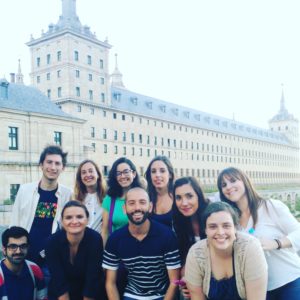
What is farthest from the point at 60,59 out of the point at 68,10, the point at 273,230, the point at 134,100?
the point at 273,230

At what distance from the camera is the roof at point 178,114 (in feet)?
156

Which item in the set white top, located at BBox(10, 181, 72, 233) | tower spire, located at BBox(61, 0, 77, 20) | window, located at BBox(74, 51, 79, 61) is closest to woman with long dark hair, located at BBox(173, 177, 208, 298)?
white top, located at BBox(10, 181, 72, 233)

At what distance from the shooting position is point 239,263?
2.72 m

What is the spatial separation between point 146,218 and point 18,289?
1648 mm

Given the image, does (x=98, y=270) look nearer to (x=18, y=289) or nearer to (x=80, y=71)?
(x=18, y=289)

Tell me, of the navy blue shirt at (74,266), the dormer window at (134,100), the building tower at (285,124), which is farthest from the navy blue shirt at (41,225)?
the building tower at (285,124)

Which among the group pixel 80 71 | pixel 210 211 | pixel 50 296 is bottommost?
pixel 50 296

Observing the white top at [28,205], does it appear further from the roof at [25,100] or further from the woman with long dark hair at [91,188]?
the roof at [25,100]

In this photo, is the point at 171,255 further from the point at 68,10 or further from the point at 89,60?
the point at 68,10

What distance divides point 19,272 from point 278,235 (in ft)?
9.01

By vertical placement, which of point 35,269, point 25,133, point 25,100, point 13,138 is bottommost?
point 35,269

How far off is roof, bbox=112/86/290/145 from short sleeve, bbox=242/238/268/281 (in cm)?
4148

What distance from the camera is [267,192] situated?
4975cm

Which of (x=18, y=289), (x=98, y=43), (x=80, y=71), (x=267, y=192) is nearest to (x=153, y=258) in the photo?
(x=18, y=289)
